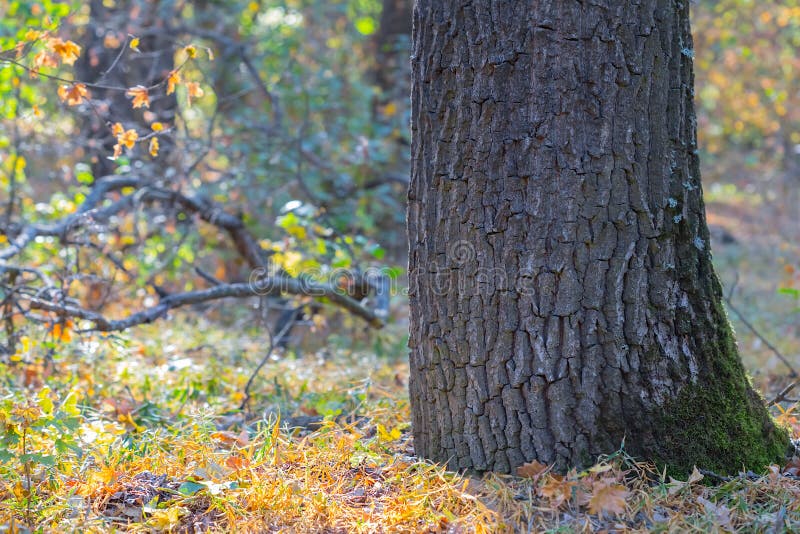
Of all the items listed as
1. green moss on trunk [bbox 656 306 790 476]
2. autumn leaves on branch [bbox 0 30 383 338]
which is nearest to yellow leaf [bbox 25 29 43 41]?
autumn leaves on branch [bbox 0 30 383 338]

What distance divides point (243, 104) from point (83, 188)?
11.2 ft

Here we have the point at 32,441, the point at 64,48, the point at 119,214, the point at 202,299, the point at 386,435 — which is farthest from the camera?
the point at 119,214

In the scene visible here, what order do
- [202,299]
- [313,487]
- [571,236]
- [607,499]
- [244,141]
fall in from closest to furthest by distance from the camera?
1. [607,499]
2. [571,236]
3. [313,487]
4. [202,299]
5. [244,141]

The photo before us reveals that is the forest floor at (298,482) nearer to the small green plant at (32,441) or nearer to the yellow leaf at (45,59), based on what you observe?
the small green plant at (32,441)

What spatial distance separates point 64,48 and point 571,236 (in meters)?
2.74

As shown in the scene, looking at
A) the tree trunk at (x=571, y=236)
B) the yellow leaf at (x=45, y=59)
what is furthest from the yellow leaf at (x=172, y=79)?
the tree trunk at (x=571, y=236)

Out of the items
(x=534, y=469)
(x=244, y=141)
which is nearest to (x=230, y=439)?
(x=534, y=469)

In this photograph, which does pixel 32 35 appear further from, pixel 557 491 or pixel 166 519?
pixel 557 491

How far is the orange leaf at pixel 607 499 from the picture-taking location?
2.21m

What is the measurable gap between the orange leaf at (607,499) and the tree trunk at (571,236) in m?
0.18

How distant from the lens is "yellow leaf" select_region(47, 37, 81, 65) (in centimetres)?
343

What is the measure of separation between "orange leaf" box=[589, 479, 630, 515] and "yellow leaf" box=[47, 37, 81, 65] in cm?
321

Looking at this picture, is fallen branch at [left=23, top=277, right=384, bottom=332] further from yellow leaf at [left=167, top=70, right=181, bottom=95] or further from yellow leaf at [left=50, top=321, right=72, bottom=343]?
yellow leaf at [left=167, top=70, right=181, bottom=95]

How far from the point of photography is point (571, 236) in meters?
2.35
